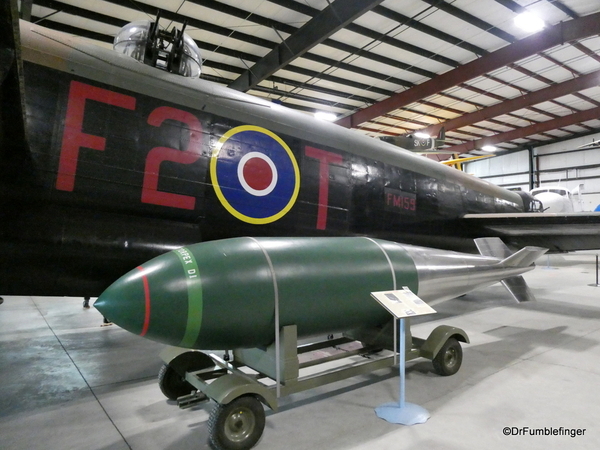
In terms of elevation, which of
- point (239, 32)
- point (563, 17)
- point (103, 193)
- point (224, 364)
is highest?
point (563, 17)

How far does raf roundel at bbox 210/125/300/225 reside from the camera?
405 cm

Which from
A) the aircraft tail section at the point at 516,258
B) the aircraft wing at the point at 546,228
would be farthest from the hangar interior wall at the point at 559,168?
the aircraft tail section at the point at 516,258

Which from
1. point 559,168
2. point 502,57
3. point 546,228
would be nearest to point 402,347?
point 546,228

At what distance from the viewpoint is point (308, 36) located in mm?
10133

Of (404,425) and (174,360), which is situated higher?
(174,360)

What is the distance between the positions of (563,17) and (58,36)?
12919 mm

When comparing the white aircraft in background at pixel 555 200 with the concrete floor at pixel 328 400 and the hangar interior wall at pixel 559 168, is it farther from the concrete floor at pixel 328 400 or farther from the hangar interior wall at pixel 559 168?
the concrete floor at pixel 328 400

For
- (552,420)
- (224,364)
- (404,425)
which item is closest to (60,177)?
(224,364)

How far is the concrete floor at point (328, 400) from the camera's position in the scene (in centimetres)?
267

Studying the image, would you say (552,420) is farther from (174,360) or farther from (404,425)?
(174,360)

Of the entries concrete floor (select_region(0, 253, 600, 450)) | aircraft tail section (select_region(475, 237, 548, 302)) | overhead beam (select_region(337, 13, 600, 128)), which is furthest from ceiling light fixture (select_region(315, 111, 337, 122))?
concrete floor (select_region(0, 253, 600, 450))

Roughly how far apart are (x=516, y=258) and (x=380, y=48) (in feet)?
29.4

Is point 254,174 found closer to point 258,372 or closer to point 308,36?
point 258,372

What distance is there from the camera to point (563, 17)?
10641mm
